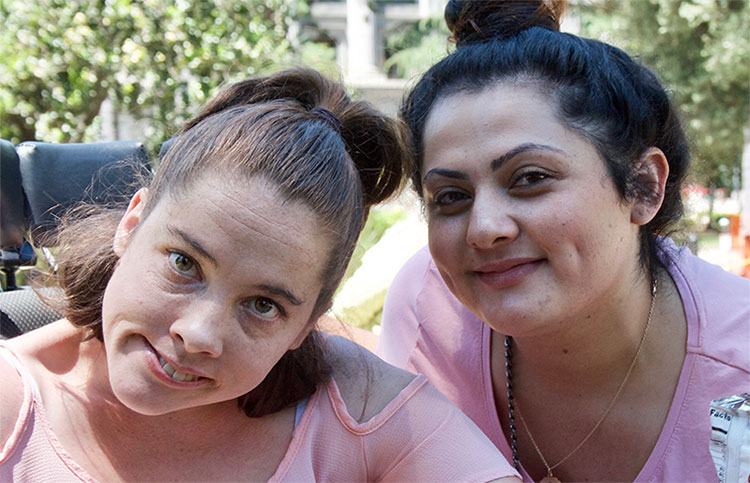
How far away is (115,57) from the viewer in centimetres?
770

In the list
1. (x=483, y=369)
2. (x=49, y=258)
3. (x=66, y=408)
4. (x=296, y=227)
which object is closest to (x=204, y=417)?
(x=66, y=408)

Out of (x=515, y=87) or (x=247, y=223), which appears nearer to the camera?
(x=247, y=223)

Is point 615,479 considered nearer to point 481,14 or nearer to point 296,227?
point 296,227

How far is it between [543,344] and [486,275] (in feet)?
1.29

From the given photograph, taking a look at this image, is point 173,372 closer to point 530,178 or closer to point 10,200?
point 530,178

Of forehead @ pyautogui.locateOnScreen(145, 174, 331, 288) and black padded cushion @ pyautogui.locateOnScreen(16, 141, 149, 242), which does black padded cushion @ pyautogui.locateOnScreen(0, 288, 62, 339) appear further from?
forehead @ pyautogui.locateOnScreen(145, 174, 331, 288)

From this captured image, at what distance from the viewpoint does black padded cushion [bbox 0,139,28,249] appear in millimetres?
2166

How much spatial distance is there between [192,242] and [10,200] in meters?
1.15

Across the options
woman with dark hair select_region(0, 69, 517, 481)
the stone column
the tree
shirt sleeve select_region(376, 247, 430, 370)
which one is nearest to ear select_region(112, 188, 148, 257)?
woman with dark hair select_region(0, 69, 517, 481)

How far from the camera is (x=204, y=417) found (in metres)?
1.54

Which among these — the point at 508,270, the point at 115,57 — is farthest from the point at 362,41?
the point at 508,270

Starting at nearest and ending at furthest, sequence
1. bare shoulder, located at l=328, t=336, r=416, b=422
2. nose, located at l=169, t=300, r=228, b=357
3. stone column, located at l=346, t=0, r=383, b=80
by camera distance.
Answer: nose, located at l=169, t=300, r=228, b=357
bare shoulder, located at l=328, t=336, r=416, b=422
stone column, located at l=346, t=0, r=383, b=80

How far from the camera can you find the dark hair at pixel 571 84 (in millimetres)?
1812

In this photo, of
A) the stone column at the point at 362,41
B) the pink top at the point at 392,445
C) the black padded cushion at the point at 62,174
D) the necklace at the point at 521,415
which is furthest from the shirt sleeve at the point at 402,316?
the stone column at the point at 362,41
